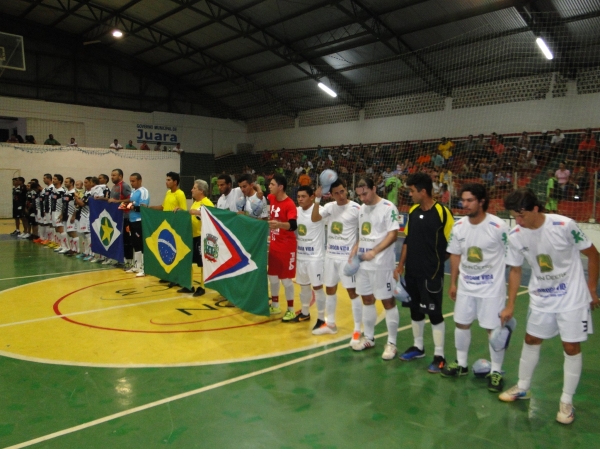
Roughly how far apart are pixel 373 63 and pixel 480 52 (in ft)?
15.8

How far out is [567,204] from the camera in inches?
525

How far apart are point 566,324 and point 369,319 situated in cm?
228

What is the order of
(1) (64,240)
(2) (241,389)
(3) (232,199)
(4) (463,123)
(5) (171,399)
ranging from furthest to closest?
(4) (463,123) < (1) (64,240) < (3) (232,199) < (2) (241,389) < (5) (171,399)

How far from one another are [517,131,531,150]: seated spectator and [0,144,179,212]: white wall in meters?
18.6

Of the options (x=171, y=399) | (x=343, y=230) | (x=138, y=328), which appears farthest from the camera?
(x=138, y=328)

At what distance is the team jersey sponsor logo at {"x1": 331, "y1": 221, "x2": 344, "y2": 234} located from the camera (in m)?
A: 5.86

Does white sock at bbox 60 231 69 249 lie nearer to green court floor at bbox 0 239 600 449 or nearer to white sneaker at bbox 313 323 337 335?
green court floor at bbox 0 239 600 449

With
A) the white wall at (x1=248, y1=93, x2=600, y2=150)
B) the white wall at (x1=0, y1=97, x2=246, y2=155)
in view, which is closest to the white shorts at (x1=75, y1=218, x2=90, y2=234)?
the white wall at (x1=248, y1=93, x2=600, y2=150)

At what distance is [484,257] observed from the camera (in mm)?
4469

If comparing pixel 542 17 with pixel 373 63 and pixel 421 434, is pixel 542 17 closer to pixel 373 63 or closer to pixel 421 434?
pixel 373 63

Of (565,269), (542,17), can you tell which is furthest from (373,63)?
(565,269)

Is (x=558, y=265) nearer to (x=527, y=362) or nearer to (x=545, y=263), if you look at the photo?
(x=545, y=263)

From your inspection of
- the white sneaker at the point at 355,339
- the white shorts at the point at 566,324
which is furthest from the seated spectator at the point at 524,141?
the white shorts at the point at 566,324

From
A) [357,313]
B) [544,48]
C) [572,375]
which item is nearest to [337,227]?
[357,313]
